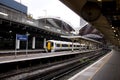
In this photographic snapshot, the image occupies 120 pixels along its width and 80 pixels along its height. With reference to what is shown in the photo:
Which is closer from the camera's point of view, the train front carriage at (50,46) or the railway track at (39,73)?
the railway track at (39,73)

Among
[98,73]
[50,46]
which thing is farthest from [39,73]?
[50,46]

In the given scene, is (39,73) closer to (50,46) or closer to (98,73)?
(98,73)

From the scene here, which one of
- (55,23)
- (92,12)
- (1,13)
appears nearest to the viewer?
(92,12)

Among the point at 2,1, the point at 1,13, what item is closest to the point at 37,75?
the point at 1,13

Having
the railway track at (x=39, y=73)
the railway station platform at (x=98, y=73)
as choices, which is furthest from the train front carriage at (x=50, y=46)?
the railway station platform at (x=98, y=73)

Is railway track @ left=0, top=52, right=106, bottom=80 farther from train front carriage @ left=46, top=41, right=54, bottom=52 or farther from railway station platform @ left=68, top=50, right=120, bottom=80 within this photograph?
train front carriage @ left=46, top=41, right=54, bottom=52

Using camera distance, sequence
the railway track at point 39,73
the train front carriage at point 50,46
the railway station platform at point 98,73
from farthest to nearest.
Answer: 1. the train front carriage at point 50,46
2. the railway track at point 39,73
3. the railway station platform at point 98,73

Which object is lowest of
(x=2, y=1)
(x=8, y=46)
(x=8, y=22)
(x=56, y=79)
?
(x=56, y=79)

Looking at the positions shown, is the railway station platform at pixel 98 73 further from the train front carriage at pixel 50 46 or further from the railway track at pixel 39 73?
the train front carriage at pixel 50 46

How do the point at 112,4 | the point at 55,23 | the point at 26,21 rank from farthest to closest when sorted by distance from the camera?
the point at 55,23
the point at 26,21
the point at 112,4

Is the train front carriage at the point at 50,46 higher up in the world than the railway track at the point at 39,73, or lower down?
higher up

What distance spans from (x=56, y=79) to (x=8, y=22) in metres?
16.2

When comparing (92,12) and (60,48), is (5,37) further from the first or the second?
(92,12)

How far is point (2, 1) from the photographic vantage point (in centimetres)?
4562
